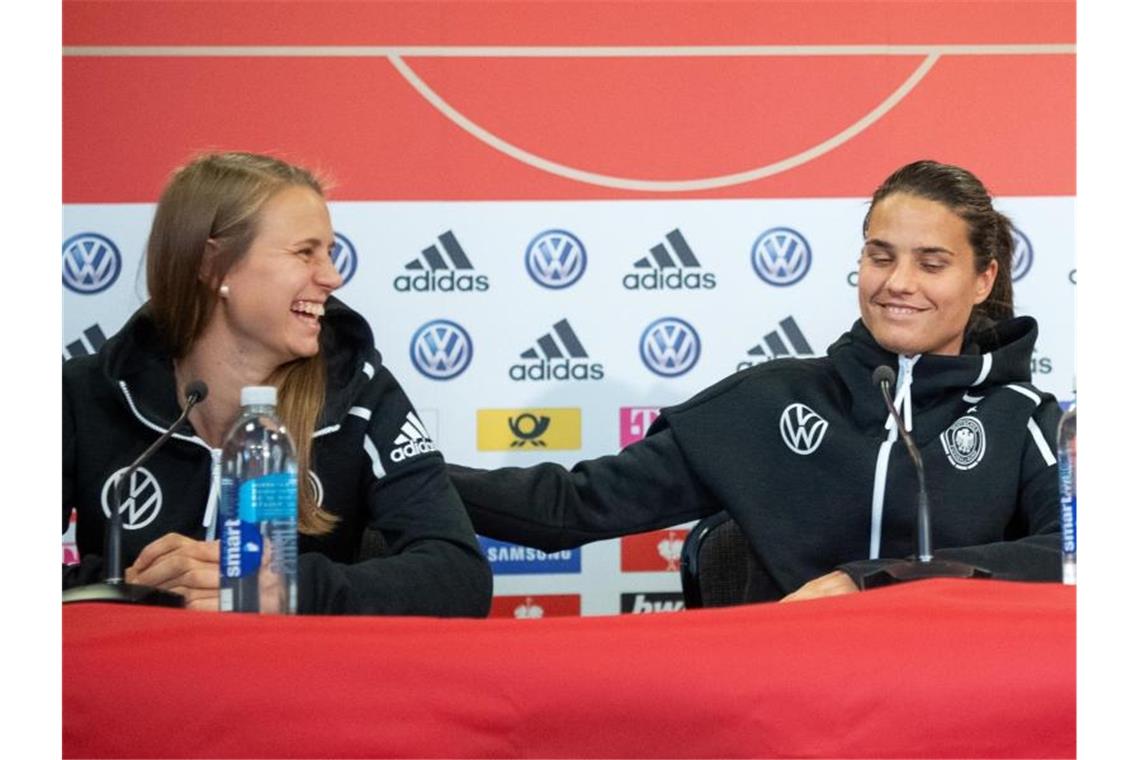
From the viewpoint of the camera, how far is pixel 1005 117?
3.16 m

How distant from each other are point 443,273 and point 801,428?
3.54ft

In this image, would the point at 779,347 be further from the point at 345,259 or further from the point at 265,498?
the point at 265,498

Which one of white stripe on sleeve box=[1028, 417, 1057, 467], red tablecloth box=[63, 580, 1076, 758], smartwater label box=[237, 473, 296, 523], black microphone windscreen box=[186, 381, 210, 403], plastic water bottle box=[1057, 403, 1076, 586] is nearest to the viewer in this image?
red tablecloth box=[63, 580, 1076, 758]

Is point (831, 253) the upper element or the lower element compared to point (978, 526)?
upper

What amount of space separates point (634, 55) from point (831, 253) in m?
0.62

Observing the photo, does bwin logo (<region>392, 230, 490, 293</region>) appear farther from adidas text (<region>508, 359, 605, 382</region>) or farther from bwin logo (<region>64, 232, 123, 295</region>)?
bwin logo (<region>64, 232, 123, 295</region>)

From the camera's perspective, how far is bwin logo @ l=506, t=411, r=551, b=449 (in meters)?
3.08

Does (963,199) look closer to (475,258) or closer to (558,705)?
(475,258)

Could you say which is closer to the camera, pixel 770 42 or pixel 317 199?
pixel 317 199

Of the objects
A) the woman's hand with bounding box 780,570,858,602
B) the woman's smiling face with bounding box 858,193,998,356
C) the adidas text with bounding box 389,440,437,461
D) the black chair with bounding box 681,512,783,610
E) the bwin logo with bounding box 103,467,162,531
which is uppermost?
the woman's smiling face with bounding box 858,193,998,356

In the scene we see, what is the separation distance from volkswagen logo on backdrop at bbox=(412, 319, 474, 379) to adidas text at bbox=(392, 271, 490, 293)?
0.24 feet

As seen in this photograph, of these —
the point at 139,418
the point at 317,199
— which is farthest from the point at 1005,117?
the point at 139,418

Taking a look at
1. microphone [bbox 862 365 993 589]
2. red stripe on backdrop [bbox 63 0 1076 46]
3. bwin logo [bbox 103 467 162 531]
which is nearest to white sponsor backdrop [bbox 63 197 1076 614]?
red stripe on backdrop [bbox 63 0 1076 46]

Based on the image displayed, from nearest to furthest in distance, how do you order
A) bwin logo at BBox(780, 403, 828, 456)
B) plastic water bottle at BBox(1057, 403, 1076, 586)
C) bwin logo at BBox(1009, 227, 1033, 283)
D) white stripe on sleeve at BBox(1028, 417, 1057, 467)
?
plastic water bottle at BBox(1057, 403, 1076, 586), white stripe on sleeve at BBox(1028, 417, 1057, 467), bwin logo at BBox(780, 403, 828, 456), bwin logo at BBox(1009, 227, 1033, 283)
